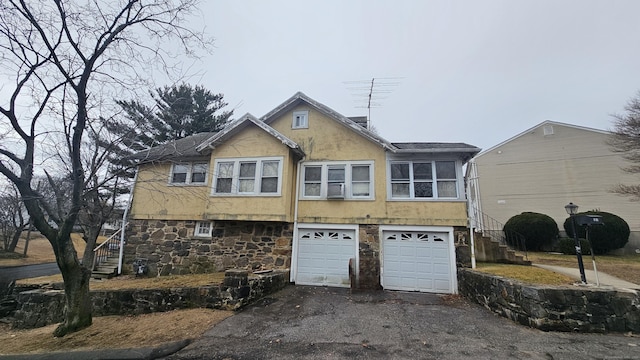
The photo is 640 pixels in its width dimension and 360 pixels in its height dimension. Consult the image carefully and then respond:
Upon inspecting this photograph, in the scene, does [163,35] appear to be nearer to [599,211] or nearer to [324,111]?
[324,111]

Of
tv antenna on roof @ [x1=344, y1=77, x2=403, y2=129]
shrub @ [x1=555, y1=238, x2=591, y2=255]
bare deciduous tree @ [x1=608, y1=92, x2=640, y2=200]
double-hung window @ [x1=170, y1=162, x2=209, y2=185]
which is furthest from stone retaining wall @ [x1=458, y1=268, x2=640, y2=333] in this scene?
double-hung window @ [x1=170, y1=162, x2=209, y2=185]

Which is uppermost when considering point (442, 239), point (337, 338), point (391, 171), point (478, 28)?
point (478, 28)

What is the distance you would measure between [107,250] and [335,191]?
35.1 ft

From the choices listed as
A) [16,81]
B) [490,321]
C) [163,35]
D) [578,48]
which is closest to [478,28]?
[578,48]

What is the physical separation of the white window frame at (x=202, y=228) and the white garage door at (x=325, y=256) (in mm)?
3770

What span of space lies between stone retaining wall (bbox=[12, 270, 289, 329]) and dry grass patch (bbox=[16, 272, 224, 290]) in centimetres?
37

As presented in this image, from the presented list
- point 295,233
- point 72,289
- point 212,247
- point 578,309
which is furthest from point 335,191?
point 72,289

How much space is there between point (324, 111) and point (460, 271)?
317 inches

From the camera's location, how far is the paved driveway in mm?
4789

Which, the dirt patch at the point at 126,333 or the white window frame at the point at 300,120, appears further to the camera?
the white window frame at the point at 300,120

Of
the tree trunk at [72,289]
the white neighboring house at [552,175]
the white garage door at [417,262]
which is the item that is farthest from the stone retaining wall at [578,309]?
the tree trunk at [72,289]

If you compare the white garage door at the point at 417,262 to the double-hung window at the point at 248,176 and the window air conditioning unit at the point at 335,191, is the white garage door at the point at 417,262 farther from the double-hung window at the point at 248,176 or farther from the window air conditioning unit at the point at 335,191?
the double-hung window at the point at 248,176

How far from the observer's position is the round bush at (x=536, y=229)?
15.0 metres

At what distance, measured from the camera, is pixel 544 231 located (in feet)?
49.2
